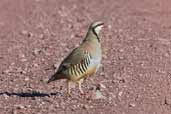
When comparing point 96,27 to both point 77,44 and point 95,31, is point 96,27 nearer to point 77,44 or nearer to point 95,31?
point 95,31

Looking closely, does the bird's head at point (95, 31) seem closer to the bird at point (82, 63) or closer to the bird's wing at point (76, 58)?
the bird at point (82, 63)

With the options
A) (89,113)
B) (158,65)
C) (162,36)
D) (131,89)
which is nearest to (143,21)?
(162,36)

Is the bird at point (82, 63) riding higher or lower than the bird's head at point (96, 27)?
lower

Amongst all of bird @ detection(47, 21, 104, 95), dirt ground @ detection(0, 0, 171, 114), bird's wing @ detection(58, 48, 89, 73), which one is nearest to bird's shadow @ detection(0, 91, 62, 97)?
dirt ground @ detection(0, 0, 171, 114)

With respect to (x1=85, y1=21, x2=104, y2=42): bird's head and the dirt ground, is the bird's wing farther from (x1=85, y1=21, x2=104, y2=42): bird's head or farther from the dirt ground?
the dirt ground

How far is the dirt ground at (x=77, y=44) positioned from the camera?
1138 cm

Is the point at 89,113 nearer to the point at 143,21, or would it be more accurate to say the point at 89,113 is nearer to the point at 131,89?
the point at 131,89

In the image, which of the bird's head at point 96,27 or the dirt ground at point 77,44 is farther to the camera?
the bird's head at point 96,27

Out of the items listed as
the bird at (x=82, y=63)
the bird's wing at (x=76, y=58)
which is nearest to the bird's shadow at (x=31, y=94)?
the bird at (x=82, y=63)

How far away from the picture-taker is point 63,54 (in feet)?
48.9

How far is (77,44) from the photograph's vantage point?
1588 centimetres

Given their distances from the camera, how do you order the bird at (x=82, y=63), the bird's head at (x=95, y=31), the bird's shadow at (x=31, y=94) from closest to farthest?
1. the bird at (x=82, y=63)
2. the bird's head at (x=95, y=31)
3. the bird's shadow at (x=31, y=94)

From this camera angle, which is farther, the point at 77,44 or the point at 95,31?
the point at 77,44

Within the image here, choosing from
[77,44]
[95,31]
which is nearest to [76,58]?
[95,31]
